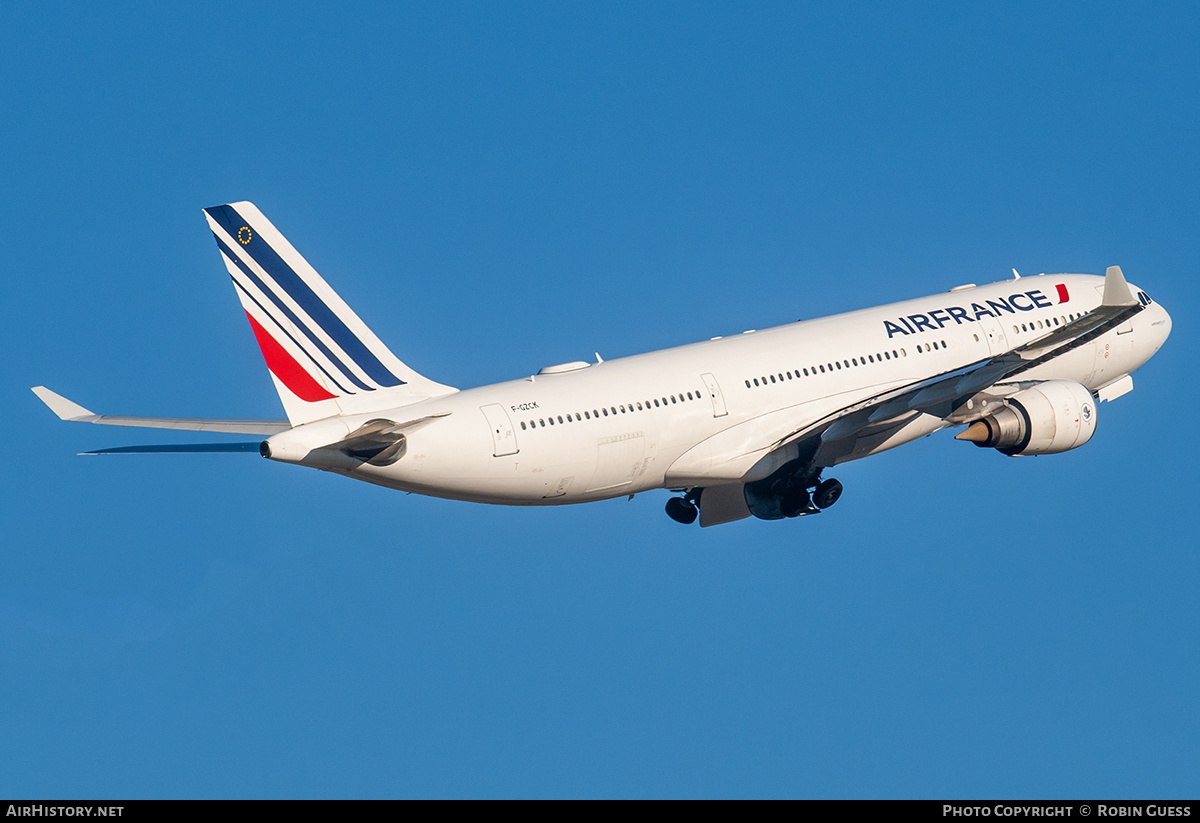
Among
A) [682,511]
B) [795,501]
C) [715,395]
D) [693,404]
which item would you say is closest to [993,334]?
[795,501]

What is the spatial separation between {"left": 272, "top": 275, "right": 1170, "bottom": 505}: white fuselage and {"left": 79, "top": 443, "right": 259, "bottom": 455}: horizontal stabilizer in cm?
386

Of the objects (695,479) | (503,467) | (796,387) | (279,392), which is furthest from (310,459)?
(796,387)

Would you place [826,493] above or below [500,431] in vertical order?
above

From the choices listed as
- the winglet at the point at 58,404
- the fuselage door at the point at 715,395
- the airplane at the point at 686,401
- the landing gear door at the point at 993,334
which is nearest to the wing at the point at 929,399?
the airplane at the point at 686,401

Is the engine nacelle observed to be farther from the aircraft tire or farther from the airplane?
the aircraft tire

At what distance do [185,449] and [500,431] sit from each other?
760 cm

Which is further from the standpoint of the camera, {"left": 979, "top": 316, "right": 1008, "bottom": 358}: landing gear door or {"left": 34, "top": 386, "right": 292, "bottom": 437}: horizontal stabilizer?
{"left": 979, "top": 316, "right": 1008, "bottom": 358}: landing gear door

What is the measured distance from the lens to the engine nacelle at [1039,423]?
1885 inches

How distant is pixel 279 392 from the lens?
1560 inches

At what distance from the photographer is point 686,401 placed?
44.8 m

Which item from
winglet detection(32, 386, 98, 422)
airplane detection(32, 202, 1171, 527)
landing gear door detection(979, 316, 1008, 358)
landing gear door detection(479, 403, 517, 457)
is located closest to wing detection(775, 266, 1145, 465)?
airplane detection(32, 202, 1171, 527)

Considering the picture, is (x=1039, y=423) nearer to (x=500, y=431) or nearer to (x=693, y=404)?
(x=693, y=404)

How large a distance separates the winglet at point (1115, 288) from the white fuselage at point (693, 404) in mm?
6618

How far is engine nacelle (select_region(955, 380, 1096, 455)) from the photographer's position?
47.9m
